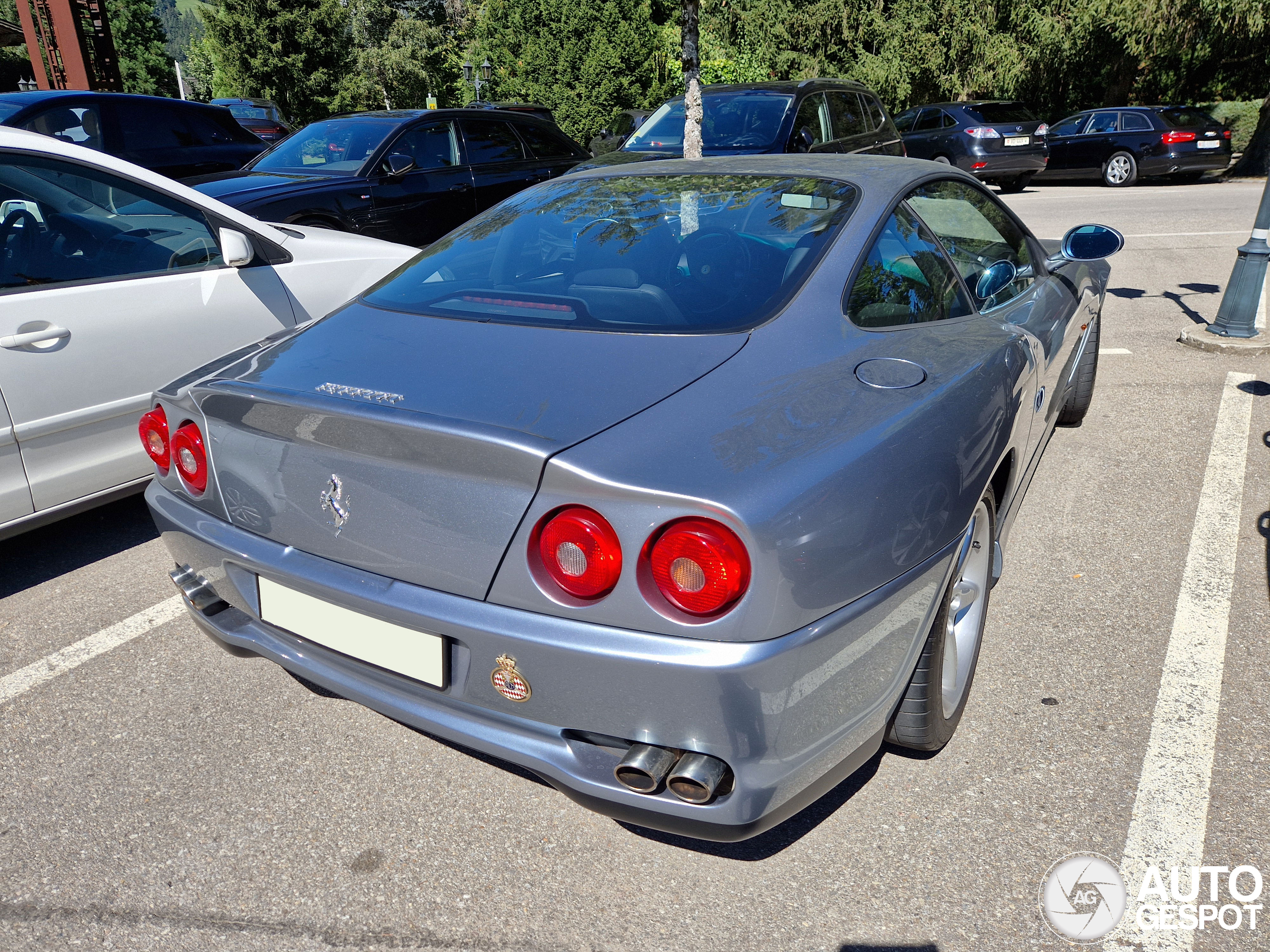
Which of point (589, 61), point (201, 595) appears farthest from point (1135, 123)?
point (589, 61)

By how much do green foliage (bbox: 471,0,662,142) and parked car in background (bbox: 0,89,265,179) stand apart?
75.8ft

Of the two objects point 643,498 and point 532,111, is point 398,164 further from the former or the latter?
point 643,498

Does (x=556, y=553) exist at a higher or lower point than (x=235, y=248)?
lower

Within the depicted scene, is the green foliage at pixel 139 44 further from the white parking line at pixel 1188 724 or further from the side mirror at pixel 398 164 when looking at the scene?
the white parking line at pixel 1188 724

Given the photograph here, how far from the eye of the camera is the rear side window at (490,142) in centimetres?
784

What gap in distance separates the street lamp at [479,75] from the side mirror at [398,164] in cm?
2615

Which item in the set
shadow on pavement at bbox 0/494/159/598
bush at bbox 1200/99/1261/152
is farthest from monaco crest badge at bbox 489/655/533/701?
bush at bbox 1200/99/1261/152

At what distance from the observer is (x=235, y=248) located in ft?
12.0

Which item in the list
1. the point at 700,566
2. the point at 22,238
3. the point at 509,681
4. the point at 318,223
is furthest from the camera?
the point at 318,223

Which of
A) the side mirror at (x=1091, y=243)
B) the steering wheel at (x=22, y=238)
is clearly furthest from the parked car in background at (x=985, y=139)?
the steering wheel at (x=22, y=238)

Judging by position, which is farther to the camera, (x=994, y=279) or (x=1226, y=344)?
(x=1226, y=344)

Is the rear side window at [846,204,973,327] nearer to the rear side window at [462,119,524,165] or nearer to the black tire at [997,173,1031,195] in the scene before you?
the rear side window at [462,119,524,165]

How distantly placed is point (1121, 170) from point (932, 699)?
56.5ft

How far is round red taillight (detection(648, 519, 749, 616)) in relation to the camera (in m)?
1.59
